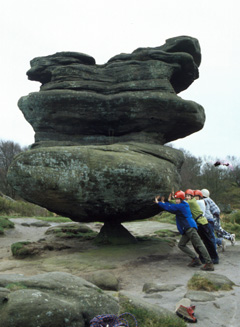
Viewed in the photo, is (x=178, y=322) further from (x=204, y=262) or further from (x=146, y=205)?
(x=146, y=205)

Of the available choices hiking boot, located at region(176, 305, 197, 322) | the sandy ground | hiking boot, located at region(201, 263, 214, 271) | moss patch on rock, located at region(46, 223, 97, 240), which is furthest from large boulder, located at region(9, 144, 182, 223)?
hiking boot, located at region(176, 305, 197, 322)

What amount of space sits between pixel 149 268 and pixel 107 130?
20.8 feet

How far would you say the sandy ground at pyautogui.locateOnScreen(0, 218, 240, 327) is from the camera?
5078 mm

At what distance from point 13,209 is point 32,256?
1533cm

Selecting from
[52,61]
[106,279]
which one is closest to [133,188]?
[106,279]

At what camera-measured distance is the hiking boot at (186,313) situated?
14.8ft

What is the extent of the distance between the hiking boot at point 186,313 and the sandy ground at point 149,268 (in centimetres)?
16

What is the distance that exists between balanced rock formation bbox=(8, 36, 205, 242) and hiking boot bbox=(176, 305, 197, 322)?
5.50 m

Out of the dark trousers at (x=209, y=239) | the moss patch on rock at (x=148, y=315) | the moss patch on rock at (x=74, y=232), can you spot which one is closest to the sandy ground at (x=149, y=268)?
the dark trousers at (x=209, y=239)

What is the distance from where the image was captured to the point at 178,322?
14.1 ft

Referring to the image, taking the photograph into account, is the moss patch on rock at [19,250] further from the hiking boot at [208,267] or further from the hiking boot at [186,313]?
the hiking boot at [186,313]

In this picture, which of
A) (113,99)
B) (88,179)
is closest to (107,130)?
(113,99)

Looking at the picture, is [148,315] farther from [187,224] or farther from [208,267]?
[187,224]

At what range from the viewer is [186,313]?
180 inches
